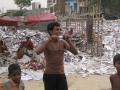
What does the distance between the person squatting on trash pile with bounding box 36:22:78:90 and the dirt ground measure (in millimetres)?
5248

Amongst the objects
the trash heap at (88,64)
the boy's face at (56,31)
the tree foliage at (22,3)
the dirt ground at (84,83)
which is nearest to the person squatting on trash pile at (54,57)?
the boy's face at (56,31)

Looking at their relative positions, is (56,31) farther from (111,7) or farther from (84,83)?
(111,7)

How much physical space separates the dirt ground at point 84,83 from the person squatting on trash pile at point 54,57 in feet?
17.2

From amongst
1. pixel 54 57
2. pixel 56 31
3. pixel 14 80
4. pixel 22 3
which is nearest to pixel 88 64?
pixel 54 57

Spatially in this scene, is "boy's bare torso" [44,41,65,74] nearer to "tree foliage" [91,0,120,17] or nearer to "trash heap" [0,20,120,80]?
"trash heap" [0,20,120,80]

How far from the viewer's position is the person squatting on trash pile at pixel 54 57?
5676mm

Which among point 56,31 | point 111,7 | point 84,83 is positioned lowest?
point 111,7

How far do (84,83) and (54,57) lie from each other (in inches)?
248

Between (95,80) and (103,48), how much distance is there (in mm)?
7526

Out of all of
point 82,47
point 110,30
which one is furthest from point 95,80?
point 110,30

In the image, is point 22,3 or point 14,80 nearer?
point 14,80

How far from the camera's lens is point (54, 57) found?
5.75m

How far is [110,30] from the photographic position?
87.2ft

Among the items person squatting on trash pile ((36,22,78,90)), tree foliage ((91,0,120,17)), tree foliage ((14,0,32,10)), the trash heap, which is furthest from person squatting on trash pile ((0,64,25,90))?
tree foliage ((14,0,32,10))
